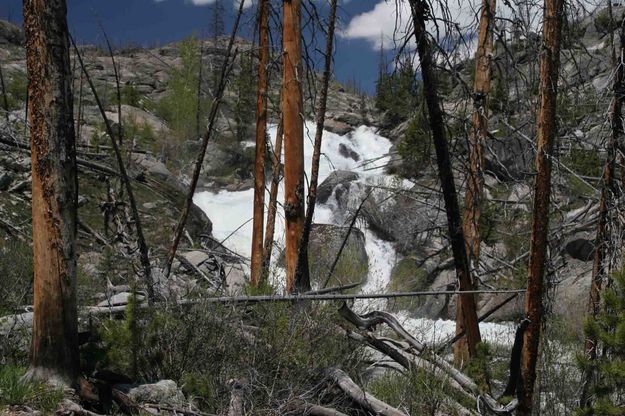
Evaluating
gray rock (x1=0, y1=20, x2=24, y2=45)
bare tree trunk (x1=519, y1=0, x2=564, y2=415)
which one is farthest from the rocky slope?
gray rock (x1=0, y1=20, x2=24, y2=45)

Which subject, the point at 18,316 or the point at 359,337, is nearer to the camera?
the point at 18,316

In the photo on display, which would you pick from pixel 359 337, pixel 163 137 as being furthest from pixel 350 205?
pixel 359 337

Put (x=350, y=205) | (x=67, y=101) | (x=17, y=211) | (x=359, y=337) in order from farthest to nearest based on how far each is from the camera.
Answer: (x=350, y=205) → (x=17, y=211) → (x=359, y=337) → (x=67, y=101)

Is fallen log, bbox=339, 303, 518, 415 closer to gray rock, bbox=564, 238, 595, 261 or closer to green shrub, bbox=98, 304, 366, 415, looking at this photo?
green shrub, bbox=98, 304, 366, 415

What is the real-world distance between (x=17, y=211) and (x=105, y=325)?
8494mm

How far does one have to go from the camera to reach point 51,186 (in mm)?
3904

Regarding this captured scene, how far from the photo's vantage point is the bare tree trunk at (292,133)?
7027 mm

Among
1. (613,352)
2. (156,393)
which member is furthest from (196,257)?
(613,352)

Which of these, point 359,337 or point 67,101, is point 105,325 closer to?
point 67,101

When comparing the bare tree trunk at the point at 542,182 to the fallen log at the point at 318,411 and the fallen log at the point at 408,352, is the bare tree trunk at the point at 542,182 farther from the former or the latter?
the fallen log at the point at 318,411

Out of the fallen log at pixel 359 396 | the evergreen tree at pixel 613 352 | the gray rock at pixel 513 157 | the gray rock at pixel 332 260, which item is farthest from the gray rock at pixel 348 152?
the evergreen tree at pixel 613 352

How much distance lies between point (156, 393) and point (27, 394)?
2.38 ft

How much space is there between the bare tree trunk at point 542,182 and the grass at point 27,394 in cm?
281

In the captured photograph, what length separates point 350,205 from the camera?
80.5 feet
